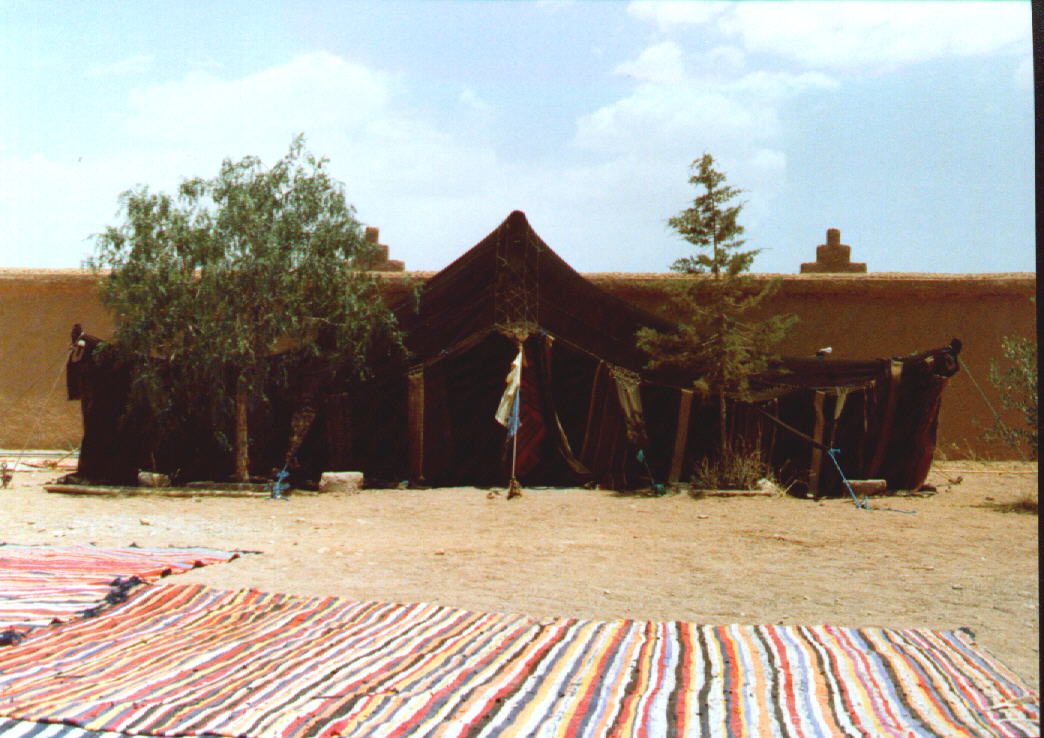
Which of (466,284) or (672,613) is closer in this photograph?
(672,613)

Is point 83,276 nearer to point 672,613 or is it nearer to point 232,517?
point 232,517

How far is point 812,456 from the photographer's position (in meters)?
10.7

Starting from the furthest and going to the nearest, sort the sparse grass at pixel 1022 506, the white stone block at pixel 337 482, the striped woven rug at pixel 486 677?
the white stone block at pixel 337 482 < the sparse grass at pixel 1022 506 < the striped woven rug at pixel 486 677

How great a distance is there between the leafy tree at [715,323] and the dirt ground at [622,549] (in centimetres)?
143

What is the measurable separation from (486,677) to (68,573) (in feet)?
10.0

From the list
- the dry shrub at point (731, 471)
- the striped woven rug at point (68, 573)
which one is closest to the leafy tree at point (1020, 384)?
the dry shrub at point (731, 471)

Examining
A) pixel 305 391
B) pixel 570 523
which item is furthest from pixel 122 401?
pixel 570 523

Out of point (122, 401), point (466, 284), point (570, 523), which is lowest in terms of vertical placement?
point (570, 523)

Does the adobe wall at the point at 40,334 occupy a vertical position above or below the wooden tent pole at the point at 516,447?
above

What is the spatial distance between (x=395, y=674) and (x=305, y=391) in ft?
25.4

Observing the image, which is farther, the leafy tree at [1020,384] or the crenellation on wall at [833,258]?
the crenellation on wall at [833,258]

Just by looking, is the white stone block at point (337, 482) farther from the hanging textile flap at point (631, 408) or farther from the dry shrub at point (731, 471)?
the dry shrub at point (731, 471)

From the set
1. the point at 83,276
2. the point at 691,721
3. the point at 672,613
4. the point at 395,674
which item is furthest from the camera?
the point at 83,276

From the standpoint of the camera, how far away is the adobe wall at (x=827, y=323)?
13227 millimetres
